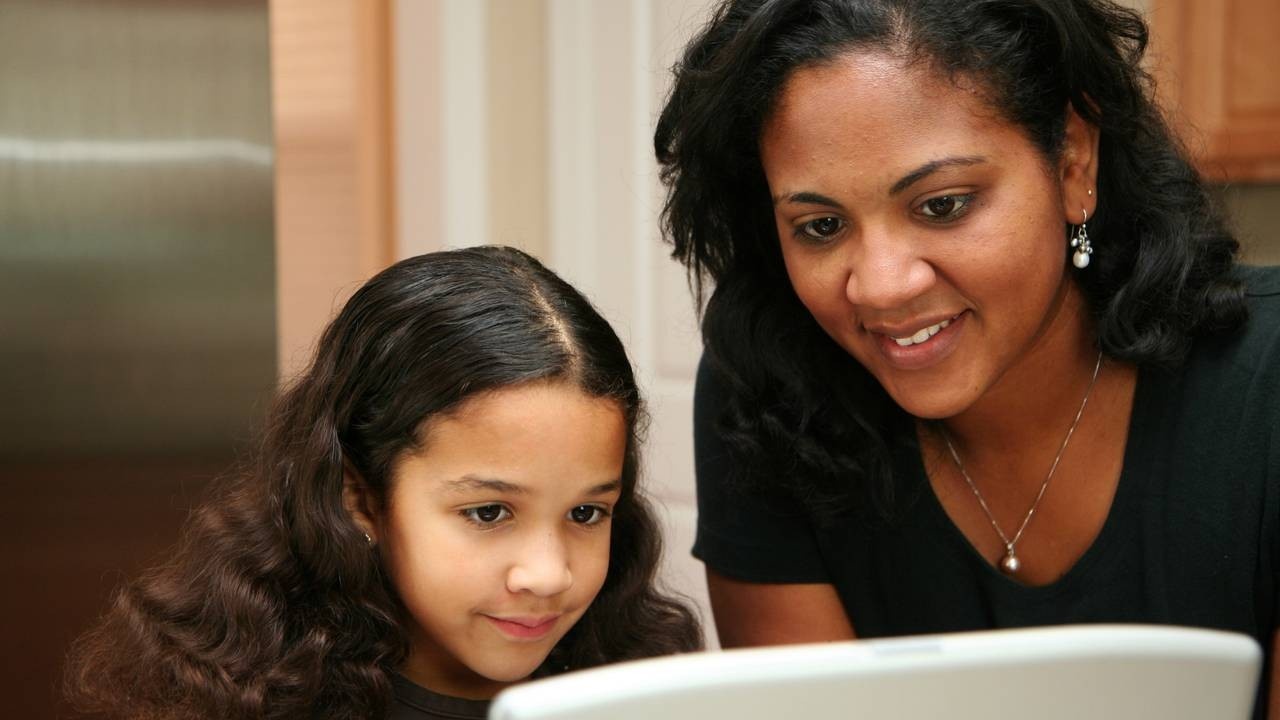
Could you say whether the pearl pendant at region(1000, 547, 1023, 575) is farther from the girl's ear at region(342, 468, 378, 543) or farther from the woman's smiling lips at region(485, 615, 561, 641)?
the girl's ear at region(342, 468, 378, 543)

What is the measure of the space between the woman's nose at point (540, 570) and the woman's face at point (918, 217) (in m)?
0.31

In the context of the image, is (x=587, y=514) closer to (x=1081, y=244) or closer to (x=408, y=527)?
(x=408, y=527)

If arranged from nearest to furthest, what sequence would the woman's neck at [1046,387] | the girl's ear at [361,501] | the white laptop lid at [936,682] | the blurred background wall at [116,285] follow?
the white laptop lid at [936,682]
the girl's ear at [361,501]
the woman's neck at [1046,387]
the blurred background wall at [116,285]

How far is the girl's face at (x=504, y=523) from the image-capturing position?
3.44 ft

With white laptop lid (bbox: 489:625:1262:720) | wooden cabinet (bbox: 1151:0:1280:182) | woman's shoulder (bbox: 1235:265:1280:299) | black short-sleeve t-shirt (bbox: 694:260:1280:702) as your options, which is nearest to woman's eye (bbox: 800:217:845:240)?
black short-sleeve t-shirt (bbox: 694:260:1280:702)

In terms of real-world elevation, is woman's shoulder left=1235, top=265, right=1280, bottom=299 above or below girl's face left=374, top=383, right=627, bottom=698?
above

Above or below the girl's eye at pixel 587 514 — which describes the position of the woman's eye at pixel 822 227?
above

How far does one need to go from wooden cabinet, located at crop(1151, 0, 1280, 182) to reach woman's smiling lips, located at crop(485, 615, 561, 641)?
130 centimetres

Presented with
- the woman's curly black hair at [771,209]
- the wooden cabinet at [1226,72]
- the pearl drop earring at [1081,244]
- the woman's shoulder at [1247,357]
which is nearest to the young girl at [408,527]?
the woman's curly black hair at [771,209]

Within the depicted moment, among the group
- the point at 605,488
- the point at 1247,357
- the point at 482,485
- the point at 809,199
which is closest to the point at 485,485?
the point at 482,485

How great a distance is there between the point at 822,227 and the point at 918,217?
84 mm

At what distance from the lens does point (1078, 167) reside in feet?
3.82

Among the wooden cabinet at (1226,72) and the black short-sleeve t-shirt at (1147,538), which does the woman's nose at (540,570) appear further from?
the wooden cabinet at (1226,72)

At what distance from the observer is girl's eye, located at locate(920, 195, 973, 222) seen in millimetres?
1051
